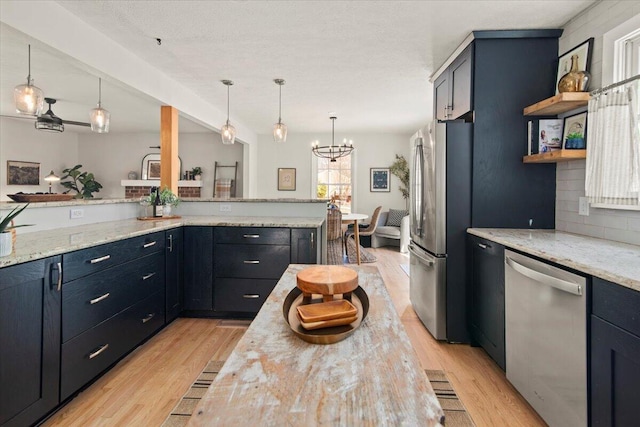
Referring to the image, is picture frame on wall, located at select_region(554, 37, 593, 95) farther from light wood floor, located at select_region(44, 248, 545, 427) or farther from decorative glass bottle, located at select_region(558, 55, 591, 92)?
light wood floor, located at select_region(44, 248, 545, 427)

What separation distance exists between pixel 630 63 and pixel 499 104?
755 millimetres

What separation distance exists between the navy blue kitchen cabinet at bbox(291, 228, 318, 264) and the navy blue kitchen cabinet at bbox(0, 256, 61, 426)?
1637 millimetres

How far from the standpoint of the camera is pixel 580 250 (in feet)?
5.66

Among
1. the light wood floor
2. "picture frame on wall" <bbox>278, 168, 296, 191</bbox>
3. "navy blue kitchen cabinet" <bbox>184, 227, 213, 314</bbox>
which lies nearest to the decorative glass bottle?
the light wood floor

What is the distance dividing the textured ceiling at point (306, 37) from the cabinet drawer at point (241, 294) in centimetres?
210

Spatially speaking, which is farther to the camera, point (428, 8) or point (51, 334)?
point (428, 8)

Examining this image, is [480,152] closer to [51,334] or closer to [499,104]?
[499,104]

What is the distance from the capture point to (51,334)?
1638 mm

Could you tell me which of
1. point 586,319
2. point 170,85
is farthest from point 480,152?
point 170,85

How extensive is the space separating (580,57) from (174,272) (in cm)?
343

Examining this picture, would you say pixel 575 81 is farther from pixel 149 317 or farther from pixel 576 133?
pixel 149 317

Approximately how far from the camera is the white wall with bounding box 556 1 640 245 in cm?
196

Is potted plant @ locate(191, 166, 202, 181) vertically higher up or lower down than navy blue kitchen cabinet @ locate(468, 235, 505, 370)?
higher up

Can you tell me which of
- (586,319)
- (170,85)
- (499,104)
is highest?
(170,85)
